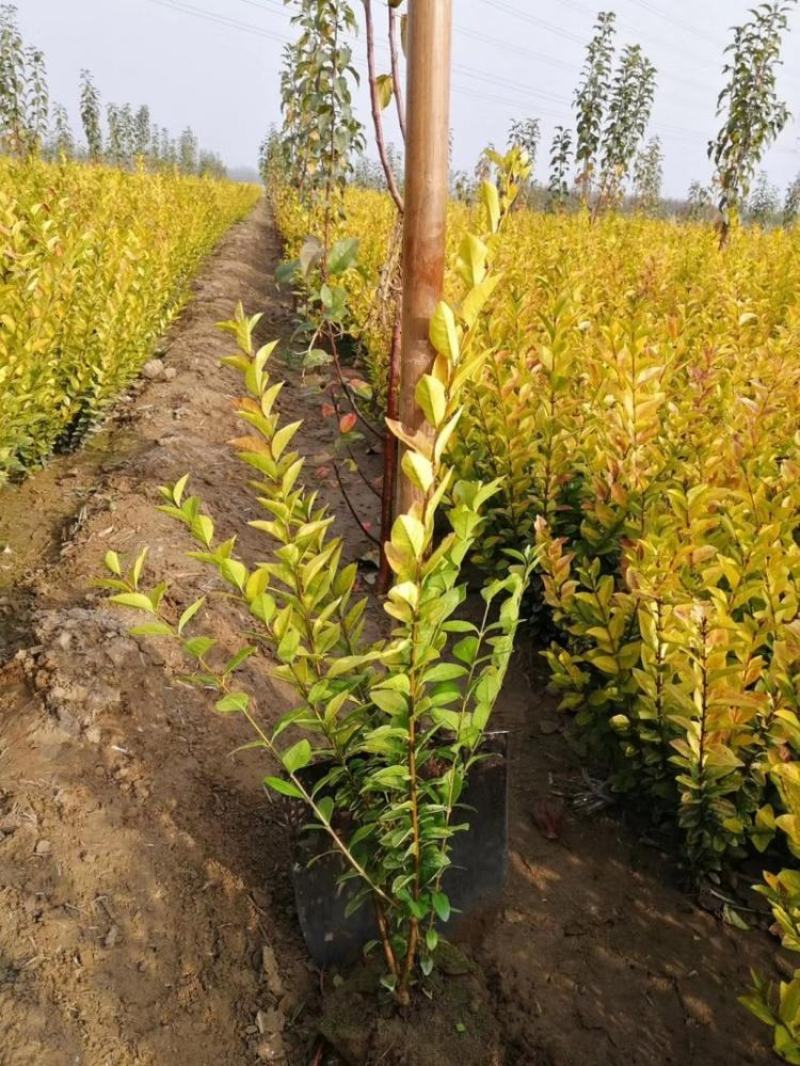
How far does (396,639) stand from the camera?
46.1 inches

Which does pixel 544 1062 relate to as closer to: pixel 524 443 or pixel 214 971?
pixel 214 971

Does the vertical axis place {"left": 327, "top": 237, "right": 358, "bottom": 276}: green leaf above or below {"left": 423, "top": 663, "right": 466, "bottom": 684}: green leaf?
above

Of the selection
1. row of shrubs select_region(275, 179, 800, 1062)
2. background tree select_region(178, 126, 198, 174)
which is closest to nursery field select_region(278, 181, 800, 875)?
row of shrubs select_region(275, 179, 800, 1062)

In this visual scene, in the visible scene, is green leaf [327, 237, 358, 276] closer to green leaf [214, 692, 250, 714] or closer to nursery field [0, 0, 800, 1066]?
nursery field [0, 0, 800, 1066]

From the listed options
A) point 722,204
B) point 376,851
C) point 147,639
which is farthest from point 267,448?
point 722,204

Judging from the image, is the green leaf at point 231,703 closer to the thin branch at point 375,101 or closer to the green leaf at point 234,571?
the green leaf at point 234,571

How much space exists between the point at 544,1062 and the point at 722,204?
12444mm

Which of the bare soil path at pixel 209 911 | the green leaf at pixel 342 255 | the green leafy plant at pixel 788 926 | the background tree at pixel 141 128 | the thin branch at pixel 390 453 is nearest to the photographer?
the green leafy plant at pixel 788 926

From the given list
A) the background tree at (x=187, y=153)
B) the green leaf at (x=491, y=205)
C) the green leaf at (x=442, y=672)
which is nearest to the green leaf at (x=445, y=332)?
the green leaf at (x=491, y=205)

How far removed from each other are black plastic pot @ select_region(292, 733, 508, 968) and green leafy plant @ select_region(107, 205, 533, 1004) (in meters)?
0.10

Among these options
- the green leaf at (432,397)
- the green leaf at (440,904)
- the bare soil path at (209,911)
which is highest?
the green leaf at (432,397)

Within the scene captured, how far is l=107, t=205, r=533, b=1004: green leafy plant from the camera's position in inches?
37.5

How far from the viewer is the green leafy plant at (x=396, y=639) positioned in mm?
953

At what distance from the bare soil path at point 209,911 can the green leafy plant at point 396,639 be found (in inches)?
12.9
